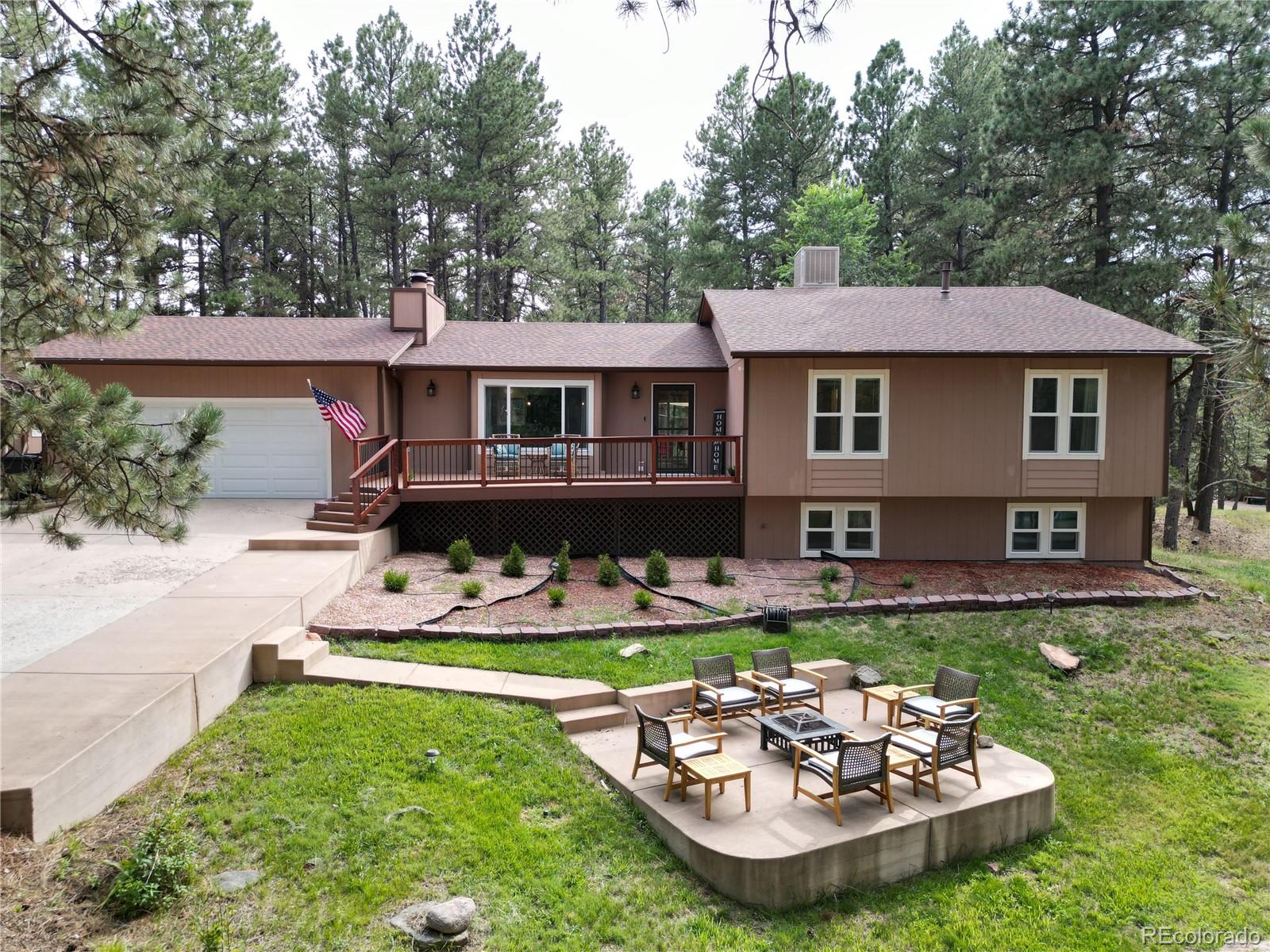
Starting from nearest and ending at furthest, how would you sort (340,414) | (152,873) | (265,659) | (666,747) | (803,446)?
(152,873) < (666,747) < (265,659) < (340,414) < (803,446)

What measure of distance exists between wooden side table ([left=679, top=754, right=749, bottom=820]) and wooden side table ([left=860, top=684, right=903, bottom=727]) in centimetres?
204

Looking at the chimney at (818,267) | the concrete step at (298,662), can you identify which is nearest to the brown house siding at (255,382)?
the concrete step at (298,662)

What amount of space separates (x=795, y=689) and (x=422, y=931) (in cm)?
418

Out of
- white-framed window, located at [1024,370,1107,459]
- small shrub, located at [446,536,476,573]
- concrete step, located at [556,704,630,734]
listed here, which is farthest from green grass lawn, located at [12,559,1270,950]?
white-framed window, located at [1024,370,1107,459]

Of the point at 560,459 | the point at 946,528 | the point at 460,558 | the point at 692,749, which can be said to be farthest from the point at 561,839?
the point at 946,528

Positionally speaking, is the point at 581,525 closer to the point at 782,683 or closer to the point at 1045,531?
the point at 782,683

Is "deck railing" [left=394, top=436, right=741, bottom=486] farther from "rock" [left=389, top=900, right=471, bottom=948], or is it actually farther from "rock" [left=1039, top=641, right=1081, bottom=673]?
"rock" [left=389, top=900, right=471, bottom=948]

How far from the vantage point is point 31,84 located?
4.48 metres

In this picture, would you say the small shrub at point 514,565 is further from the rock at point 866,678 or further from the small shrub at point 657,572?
the rock at point 866,678

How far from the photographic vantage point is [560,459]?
13.5 meters

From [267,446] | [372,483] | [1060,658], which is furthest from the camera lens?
[267,446]

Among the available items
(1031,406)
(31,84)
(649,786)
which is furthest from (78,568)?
(1031,406)

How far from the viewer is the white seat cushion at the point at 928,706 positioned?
271 inches

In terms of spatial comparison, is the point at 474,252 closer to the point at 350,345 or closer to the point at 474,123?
the point at 474,123
